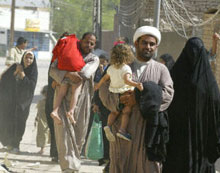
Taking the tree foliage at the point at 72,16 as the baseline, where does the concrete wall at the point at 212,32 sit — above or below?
below

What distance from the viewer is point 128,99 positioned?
523cm

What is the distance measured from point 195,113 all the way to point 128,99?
0.62 meters

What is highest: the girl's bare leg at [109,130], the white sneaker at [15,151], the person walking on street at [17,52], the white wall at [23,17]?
the white wall at [23,17]

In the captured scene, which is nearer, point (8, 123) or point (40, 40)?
point (8, 123)

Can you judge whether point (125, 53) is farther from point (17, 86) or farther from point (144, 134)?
point (17, 86)

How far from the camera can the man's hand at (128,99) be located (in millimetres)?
5211

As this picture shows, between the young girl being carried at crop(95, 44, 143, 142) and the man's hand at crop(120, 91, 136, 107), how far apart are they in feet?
0.14

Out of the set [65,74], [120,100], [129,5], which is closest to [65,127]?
[65,74]

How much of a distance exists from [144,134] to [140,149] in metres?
0.14

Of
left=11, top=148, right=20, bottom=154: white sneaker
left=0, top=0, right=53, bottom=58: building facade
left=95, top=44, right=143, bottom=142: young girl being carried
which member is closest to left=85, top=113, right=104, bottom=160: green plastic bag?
left=95, top=44, right=143, bottom=142: young girl being carried

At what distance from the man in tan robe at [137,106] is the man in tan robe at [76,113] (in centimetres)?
157

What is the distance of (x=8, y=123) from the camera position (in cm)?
962

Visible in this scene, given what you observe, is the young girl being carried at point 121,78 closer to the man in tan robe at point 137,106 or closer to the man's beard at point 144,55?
the man in tan robe at point 137,106

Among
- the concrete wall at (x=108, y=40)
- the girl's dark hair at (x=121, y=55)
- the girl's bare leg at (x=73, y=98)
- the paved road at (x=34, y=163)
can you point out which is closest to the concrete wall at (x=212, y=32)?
→ the paved road at (x=34, y=163)
